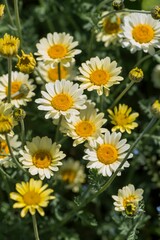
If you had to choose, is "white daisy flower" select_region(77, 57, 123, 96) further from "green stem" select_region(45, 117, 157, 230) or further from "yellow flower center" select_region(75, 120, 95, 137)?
"green stem" select_region(45, 117, 157, 230)

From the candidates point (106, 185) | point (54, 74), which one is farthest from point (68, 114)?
point (54, 74)

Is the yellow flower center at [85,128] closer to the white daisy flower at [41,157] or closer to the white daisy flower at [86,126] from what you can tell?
the white daisy flower at [86,126]

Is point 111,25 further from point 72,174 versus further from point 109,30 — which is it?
point 72,174

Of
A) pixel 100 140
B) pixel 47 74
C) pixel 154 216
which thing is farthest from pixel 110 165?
pixel 154 216

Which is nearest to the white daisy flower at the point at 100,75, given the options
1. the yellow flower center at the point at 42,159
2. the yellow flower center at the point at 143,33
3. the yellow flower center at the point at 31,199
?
the yellow flower center at the point at 143,33

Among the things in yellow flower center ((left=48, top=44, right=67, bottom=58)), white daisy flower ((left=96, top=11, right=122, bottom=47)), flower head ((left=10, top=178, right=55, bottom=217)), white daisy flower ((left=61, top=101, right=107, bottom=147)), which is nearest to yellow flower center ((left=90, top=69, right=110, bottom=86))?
white daisy flower ((left=61, top=101, right=107, bottom=147))

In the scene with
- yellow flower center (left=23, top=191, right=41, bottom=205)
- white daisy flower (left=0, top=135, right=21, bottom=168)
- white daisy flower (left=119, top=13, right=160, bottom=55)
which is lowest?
yellow flower center (left=23, top=191, right=41, bottom=205)
